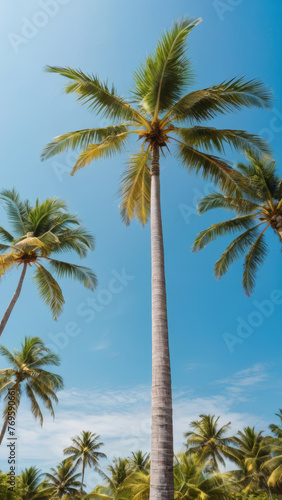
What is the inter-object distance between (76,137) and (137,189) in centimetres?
256

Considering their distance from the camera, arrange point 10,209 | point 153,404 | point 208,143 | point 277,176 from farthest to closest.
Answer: point 10,209
point 277,176
point 208,143
point 153,404

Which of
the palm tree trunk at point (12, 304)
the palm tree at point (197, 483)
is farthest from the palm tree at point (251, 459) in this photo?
Answer: the palm tree trunk at point (12, 304)

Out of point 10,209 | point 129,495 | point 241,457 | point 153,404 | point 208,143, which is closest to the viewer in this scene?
point 153,404

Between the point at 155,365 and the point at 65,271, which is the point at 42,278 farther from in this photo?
the point at 155,365

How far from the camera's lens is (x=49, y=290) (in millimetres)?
16281

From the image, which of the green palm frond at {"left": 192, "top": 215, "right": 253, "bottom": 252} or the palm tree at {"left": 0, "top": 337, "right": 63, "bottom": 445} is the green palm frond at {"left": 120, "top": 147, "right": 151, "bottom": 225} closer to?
the green palm frond at {"left": 192, "top": 215, "right": 253, "bottom": 252}

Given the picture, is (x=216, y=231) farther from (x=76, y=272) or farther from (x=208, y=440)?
(x=208, y=440)

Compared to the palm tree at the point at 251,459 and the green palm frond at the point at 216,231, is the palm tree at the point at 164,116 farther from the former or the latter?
the palm tree at the point at 251,459

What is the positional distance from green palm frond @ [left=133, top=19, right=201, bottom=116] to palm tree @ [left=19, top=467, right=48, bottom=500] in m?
36.2

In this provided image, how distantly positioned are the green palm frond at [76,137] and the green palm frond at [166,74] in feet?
3.72

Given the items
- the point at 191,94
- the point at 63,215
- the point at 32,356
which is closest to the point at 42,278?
the point at 63,215

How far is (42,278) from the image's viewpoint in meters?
16.4

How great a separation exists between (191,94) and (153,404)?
769cm

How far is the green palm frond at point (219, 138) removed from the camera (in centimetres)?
962
